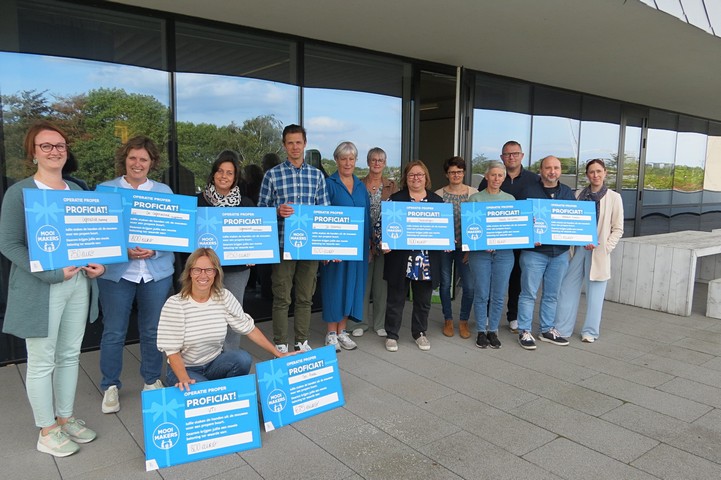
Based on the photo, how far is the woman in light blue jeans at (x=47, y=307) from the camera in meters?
2.52

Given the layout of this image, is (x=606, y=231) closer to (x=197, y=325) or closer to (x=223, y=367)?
(x=223, y=367)

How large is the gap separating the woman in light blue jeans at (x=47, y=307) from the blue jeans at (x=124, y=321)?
31cm

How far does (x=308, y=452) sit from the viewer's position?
2.73 metres

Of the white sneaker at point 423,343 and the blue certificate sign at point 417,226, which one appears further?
the white sneaker at point 423,343

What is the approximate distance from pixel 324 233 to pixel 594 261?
256cm

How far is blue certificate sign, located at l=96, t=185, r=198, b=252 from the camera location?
10.1 feet

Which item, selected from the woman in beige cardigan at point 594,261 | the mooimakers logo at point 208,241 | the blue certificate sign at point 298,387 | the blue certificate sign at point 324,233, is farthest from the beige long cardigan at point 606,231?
the mooimakers logo at point 208,241

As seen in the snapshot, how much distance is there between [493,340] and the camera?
15.0 ft

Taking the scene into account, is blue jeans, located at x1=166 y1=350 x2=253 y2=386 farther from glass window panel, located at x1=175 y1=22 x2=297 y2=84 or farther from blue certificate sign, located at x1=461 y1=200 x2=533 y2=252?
glass window panel, located at x1=175 y1=22 x2=297 y2=84

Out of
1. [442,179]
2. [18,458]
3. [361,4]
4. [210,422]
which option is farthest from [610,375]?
[442,179]

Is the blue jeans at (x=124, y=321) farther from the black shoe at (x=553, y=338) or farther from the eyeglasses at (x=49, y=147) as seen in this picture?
the black shoe at (x=553, y=338)

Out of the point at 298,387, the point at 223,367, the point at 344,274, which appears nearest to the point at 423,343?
the point at 344,274

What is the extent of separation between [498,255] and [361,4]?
8.29 ft

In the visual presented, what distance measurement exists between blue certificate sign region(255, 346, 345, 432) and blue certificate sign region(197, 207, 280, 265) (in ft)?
2.96
